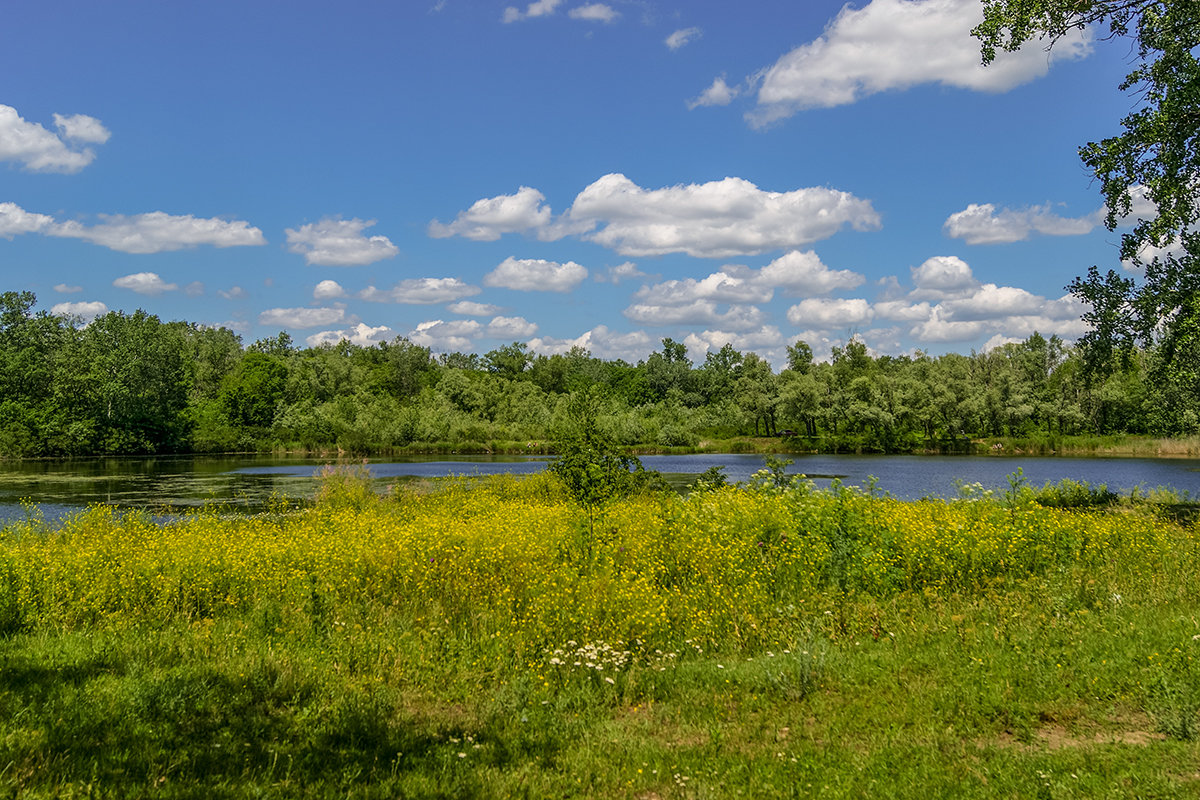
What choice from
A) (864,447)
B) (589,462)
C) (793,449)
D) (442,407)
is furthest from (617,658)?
(442,407)

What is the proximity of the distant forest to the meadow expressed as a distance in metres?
46.6

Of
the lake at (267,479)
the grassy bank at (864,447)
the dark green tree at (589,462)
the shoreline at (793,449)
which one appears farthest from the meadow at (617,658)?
the shoreline at (793,449)

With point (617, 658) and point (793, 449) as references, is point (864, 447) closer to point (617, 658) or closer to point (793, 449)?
point (793, 449)

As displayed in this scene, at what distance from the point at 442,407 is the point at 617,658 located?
8720cm

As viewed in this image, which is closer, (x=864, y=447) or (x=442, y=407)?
(x=864, y=447)

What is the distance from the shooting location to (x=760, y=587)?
9.98m

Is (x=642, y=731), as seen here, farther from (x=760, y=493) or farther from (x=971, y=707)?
(x=760, y=493)

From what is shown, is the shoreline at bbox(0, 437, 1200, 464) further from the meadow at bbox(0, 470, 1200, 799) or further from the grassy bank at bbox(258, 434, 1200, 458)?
the meadow at bbox(0, 470, 1200, 799)

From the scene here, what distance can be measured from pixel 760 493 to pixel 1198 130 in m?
12.5

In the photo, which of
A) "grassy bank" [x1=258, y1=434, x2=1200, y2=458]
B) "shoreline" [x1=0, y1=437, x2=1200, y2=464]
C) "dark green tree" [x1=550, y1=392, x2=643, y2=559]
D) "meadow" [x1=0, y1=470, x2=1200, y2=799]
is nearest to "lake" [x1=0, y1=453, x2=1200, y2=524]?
"shoreline" [x1=0, y1=437, x2=1200, y2=464]

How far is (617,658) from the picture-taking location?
25.6 ft

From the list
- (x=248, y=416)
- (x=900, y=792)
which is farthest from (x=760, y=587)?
(x=248, y=416)

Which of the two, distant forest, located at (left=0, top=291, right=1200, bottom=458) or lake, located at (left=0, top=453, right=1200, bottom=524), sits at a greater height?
distant forest, located at (left=0, top=291, right=1200, bottom=458)

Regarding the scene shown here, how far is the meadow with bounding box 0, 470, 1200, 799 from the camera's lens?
5398mm
